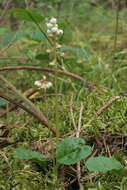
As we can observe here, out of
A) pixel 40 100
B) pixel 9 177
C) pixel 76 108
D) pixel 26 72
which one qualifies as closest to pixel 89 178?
pixel 9 177

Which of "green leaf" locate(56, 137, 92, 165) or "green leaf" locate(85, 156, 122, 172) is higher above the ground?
"green leaf" locate(56, 137, 92, 165)

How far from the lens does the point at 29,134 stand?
121cm

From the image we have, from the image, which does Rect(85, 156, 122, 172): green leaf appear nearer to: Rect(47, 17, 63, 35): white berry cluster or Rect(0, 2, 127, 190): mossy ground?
Rect(0, 2, 127, 190): mossy ground

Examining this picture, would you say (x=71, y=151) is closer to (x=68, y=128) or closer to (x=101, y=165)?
(x=101, y=165)

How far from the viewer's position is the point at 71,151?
876 millimetres

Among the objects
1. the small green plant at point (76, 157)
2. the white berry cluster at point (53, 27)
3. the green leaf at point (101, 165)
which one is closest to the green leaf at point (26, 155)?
the small green plant at point (76, 157)

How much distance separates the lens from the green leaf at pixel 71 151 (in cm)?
84

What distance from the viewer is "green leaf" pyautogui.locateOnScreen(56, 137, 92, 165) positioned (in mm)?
841

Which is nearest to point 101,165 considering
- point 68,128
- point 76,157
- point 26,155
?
point 76,157

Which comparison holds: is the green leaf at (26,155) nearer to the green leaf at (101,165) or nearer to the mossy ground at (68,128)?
the mossy ground at (68,128)

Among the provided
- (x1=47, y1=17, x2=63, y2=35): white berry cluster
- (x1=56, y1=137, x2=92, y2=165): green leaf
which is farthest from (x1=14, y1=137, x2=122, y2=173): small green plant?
(x1=47, y1=17, x2=63, y2=35): white berry cluster

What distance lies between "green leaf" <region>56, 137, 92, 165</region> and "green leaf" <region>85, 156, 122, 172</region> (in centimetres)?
4

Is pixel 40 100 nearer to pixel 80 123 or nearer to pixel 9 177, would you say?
pixel 80 123

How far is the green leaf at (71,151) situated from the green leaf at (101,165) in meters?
0.04
